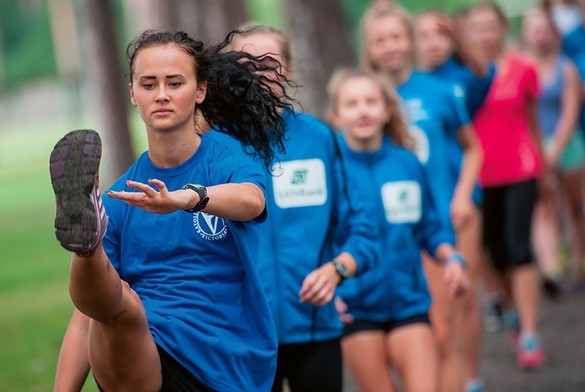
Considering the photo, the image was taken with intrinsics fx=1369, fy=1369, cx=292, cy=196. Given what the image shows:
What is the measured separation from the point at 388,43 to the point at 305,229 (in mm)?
2371

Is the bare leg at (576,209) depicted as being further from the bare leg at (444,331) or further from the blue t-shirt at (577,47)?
the bare leg at (444,331)

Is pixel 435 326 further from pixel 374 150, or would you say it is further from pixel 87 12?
pixel 87 12

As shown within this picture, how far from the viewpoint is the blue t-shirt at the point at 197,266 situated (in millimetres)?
4453

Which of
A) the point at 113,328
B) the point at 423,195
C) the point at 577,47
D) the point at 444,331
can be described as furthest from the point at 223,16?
the point at 113,328

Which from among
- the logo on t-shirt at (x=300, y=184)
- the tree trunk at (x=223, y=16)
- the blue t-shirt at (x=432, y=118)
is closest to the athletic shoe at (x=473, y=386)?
the blue t-shirt at (x=432, y=118)

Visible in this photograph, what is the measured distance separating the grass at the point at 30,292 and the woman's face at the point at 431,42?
11.2 ft

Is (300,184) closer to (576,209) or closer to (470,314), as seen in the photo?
(470,314)

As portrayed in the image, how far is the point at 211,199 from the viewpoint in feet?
13.5

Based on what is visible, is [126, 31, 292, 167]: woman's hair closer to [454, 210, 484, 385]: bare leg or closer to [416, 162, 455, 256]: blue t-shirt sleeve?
[416, 162, 455, 256]: blue t-shirt sleeve

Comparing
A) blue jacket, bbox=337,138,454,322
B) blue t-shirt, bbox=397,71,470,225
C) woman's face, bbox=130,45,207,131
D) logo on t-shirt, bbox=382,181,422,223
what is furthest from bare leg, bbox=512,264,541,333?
woman's face, bbox=130,45,207,131

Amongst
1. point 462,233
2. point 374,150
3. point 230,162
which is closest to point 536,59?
point 462,233

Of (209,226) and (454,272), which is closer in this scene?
(209,226)

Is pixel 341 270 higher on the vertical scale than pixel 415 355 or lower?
higher

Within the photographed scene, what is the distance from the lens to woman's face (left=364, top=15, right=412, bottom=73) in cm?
806
